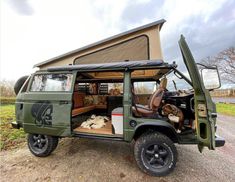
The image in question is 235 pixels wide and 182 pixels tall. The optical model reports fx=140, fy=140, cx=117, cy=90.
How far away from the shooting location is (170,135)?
2.74 metres

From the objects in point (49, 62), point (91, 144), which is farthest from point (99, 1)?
point (91, 144)

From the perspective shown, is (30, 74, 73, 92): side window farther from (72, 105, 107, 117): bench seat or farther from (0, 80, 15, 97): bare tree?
(0, 80, 15, 97): bare tree

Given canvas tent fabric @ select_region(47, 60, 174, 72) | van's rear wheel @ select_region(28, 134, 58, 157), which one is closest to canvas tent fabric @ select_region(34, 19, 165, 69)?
canvas tent fabric @ select_region(47, 60, 174, 72)

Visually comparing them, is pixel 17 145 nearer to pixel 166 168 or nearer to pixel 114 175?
pixel 114 175

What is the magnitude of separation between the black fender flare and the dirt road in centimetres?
68

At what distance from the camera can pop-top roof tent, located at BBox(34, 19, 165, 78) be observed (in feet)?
17.1

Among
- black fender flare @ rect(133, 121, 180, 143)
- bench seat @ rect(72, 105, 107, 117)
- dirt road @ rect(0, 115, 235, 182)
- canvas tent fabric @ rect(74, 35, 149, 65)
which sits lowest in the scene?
dirt road @ rect(0, 115, 235, 182)

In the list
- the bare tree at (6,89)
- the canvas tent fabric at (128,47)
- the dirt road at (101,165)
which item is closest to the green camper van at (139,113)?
the dirt road at (101,165)

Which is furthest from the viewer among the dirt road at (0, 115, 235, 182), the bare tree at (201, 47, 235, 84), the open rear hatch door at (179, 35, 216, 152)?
the bare tree at (201, 47, 235, 84)

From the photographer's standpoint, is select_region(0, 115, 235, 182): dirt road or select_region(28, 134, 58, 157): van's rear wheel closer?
select_region(0, 115, 235, 182): dirt road

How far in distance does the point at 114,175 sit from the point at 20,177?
1717 millimetres

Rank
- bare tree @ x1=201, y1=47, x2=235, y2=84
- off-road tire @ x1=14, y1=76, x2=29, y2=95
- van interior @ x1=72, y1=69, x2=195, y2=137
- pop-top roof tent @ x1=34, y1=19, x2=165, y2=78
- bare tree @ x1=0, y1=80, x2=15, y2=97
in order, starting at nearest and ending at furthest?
van interior @ x1=72, y1=69, x2=195, y2=137 < off-road tire @ x1=14, y1=76, x2=29, y2=95 < pop-top roof tent @ x1=34, y1=19, x2=165, y2=78 < bare tree @ x1=0, y1=80, x2=15, y2=97 < bare tree @ x1=201, y1=47, x2=235, y2=84

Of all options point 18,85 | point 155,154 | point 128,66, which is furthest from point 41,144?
point 128,66

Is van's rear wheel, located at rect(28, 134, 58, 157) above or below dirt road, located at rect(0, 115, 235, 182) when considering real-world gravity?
above
